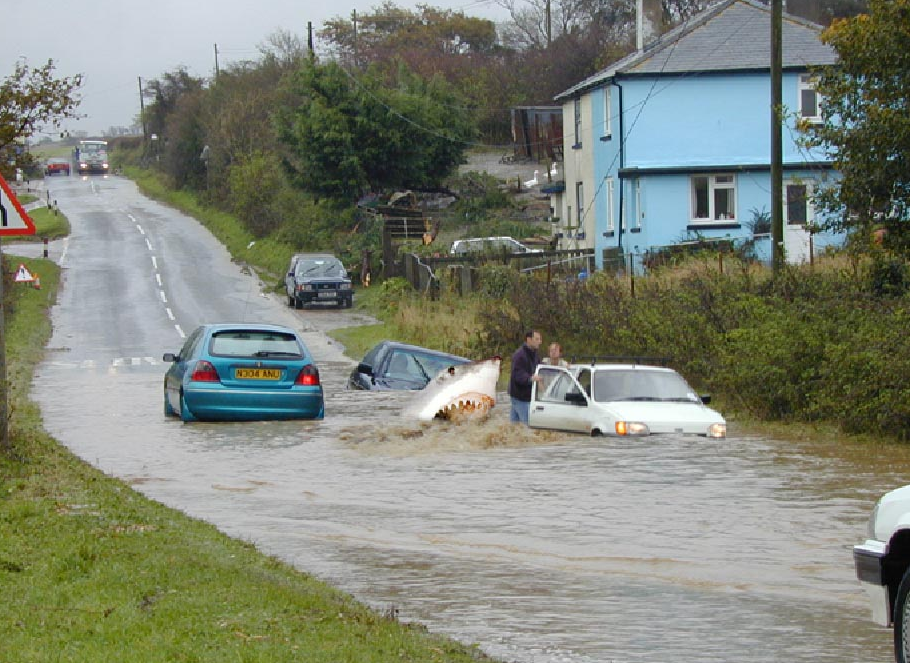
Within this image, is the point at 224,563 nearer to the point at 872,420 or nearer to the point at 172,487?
the point at 172,487

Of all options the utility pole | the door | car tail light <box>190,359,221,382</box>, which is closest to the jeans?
car tail light <box>190,359,221,382</box>

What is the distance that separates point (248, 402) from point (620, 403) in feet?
17.3

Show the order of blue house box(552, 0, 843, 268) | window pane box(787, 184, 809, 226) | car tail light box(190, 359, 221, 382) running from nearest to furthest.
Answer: car tail light box(190, 359, 221, 382) < window pane box(787, 184, 809, 226) < blue house box(552, 0, 843, 268)

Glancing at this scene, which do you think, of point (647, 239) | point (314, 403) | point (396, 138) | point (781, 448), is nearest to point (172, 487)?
point (314, 403)

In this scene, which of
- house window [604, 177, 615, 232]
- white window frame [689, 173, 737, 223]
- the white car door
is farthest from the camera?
house window [604, 177, 615, 232]

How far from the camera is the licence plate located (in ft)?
65.2

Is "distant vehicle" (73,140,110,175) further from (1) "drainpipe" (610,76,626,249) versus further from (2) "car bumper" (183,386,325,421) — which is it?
(2) "car bumper" (183,386,325,421)

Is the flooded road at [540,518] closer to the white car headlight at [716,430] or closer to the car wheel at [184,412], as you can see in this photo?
the white car headlight at [716,430]

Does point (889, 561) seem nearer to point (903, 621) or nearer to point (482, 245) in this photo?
point (903, 621)

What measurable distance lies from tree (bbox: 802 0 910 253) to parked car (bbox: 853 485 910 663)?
11512 mm

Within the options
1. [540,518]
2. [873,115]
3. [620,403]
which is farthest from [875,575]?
[620,403]

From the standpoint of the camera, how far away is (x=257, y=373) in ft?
65.6

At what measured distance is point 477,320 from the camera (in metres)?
32.3

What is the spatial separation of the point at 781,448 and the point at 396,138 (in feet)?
133
